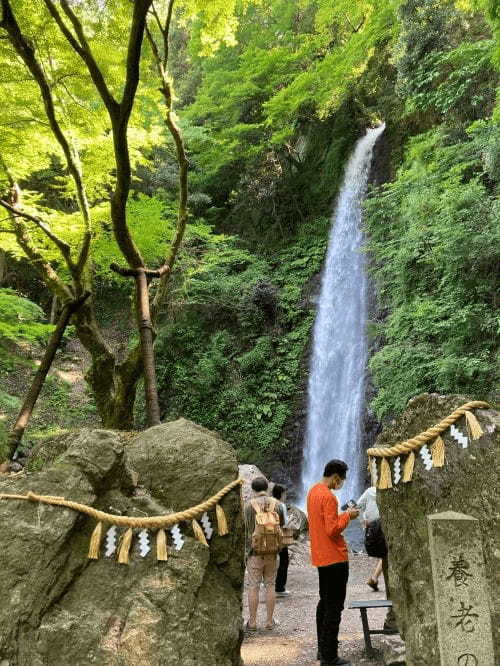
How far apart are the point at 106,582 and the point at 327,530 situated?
1.60m

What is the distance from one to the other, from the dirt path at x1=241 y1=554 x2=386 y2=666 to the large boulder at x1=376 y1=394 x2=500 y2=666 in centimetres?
134

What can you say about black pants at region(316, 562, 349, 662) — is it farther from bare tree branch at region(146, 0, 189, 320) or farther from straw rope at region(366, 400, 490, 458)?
bare tree branch at region(146, 0, 189, 320)

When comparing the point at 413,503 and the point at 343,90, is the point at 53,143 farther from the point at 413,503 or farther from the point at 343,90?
the point at 343,90

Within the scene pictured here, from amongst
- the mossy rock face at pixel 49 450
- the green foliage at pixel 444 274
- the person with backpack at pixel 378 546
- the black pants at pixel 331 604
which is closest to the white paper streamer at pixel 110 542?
the mossy rock face at pixel 49 450

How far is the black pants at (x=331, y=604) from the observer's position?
3818 mm

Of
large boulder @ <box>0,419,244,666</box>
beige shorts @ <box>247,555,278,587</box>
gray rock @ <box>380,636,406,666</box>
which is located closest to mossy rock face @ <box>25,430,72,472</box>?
large boulder @ <box>0,419,244,666</box>

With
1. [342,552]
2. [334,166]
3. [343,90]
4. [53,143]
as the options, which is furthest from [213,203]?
[342,552]

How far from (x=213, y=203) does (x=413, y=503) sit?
20.3 meters

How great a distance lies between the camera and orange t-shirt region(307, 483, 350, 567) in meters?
3.82

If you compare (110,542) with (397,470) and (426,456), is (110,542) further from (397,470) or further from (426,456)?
(426,456)

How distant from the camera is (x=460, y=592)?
242 centimetres

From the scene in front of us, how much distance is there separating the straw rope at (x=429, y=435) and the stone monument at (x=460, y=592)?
58 cm

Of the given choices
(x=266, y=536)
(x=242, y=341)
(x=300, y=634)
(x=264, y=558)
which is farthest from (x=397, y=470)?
(x=242, y=341)

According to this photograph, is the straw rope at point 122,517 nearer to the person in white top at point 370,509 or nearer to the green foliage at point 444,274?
the person in white top at point 370,509
